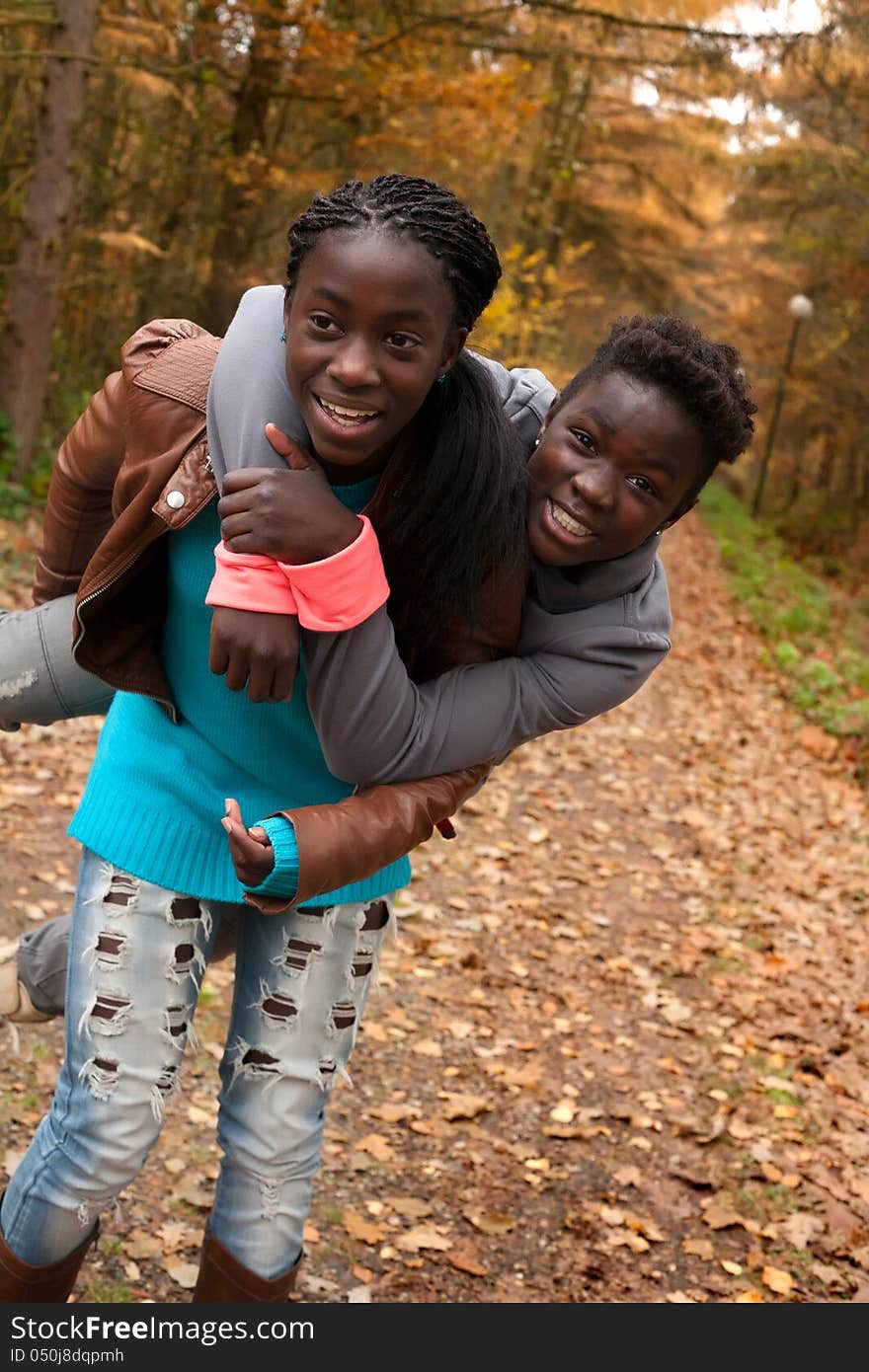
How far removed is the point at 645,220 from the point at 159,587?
25.6m

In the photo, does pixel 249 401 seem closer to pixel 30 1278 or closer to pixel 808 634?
pixel 30 1278

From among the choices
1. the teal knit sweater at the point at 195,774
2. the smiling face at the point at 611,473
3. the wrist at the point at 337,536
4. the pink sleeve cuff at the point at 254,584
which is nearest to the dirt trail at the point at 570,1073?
the teal knit sweater at the point at 195,774

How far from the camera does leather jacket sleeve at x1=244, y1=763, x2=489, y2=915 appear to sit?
221cm

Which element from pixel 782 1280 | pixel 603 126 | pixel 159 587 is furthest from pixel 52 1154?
pixel 603 126

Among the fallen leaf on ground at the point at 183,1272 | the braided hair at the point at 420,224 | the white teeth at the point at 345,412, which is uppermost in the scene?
the braided hair at the point at 420,224

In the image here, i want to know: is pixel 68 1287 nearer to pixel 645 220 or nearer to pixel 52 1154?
pixel 52 1154

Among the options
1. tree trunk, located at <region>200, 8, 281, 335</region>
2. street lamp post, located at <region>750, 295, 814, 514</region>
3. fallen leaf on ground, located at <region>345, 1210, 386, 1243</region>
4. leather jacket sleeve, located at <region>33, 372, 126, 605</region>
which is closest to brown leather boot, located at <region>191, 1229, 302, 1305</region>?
fallen leaf on ground, located at <region>345, 1210, 386, 1243</region>

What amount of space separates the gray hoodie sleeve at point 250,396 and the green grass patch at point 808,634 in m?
9.36

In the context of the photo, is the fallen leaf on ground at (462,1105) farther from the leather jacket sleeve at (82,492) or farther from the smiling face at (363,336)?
the smiling face at (363,336)

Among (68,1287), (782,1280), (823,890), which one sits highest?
(68,1287)

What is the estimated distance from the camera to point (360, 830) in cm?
228

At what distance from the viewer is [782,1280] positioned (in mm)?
4020

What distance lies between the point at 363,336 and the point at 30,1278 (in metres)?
1.92

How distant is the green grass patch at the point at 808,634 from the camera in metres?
12.6
